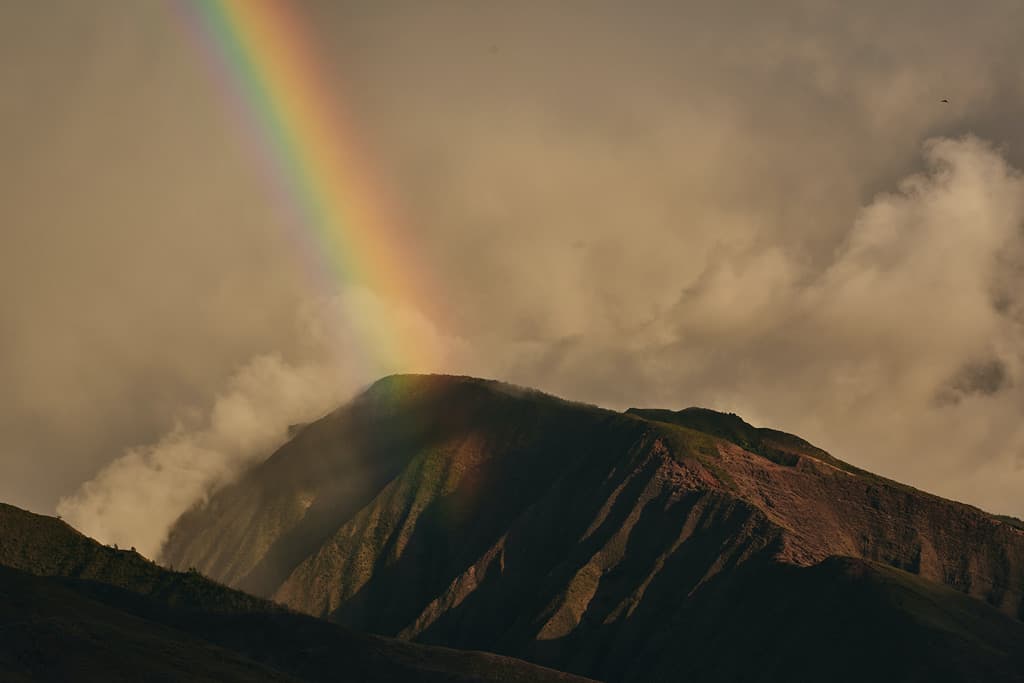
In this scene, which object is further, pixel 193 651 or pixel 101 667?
pixel 193 651

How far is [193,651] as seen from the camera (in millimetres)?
189500

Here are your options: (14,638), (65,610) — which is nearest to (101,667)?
(14,638)

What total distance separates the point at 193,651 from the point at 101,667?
→ 26.0 meters

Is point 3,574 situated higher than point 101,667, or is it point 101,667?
point 3,574

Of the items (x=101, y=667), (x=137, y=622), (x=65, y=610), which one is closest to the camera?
(x=101, y=667)

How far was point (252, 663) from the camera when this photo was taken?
194375 mm

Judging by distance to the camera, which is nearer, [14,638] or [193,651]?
[14,638]

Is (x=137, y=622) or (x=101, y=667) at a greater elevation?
(x=137, y=622)

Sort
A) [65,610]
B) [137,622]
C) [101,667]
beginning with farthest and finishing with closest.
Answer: [137,622] < [65,610] < [101,667]

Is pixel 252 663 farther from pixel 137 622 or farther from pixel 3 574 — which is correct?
pixel 3 574

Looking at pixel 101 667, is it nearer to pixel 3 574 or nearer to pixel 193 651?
pixel 193 651

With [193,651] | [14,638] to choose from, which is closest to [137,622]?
[193,651]

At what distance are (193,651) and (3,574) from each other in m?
33.9

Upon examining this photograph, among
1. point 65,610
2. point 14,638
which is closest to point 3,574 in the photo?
point 65,610
